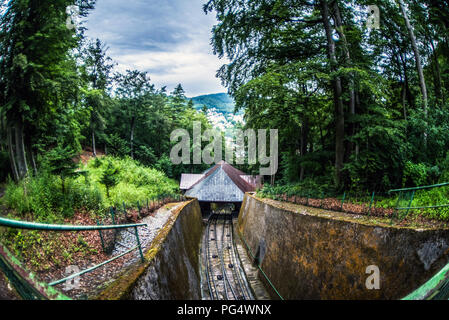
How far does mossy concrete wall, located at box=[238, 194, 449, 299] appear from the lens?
438 centimetres

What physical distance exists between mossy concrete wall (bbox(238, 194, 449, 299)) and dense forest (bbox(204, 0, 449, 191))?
333 centimetres

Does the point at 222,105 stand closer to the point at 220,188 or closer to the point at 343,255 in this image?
the point at 220,188

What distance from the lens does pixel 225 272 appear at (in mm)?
11805

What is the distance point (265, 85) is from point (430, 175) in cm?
686

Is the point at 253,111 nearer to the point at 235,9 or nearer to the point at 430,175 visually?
the point at 235,9

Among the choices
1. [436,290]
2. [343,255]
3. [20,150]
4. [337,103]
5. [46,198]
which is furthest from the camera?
[337,103]

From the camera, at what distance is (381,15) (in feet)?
36.1

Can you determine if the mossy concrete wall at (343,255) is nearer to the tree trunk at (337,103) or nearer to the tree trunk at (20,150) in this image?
the tree trunk at (337,103)

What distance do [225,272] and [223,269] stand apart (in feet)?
0.91

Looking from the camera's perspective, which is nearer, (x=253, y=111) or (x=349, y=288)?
(x=349, y=288)

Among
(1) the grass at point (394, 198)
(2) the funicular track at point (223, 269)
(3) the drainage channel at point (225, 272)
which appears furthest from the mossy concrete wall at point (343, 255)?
(2) the funicular track at point (223, 269)

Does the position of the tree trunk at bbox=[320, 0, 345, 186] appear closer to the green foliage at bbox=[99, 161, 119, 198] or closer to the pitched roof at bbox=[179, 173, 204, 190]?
the green foliage at bbox=[99, 161, 119, 198]

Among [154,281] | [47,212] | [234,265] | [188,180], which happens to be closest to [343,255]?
[154,281]

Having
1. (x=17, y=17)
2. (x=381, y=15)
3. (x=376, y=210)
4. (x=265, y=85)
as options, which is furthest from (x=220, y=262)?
(x=381, y=15)
